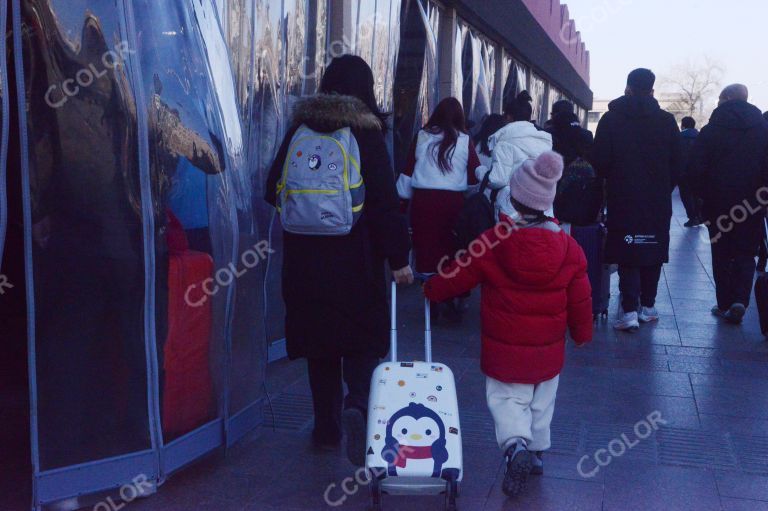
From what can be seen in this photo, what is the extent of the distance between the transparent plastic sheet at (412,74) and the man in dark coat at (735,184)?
311 cm

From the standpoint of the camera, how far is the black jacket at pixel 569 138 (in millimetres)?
7312

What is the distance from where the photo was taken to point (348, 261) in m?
4.11

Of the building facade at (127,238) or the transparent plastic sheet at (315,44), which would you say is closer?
the building facade at (127,238)

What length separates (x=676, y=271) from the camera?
11.1m

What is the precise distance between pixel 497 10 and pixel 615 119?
593 centimetres

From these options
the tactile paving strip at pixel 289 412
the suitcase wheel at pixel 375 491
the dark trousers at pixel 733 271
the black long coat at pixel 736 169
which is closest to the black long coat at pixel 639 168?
the black long coat at pixel 736 169

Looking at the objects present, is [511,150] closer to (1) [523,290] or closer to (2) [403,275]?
(2) [403,275]

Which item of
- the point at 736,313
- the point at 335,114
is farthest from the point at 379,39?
A: the point at 335,114

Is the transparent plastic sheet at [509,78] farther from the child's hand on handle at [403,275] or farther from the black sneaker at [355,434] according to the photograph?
the black sneaker at [355,434]

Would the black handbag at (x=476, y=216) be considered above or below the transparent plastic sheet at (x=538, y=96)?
below

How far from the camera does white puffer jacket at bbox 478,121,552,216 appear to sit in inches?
271

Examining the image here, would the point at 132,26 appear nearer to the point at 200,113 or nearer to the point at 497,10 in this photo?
the point at 200,113

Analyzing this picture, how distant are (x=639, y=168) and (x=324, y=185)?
3.93 meters

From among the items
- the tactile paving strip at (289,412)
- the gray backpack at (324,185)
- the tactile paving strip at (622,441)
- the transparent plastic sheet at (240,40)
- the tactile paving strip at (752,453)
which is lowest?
the tactile paving strip at (752,453)
